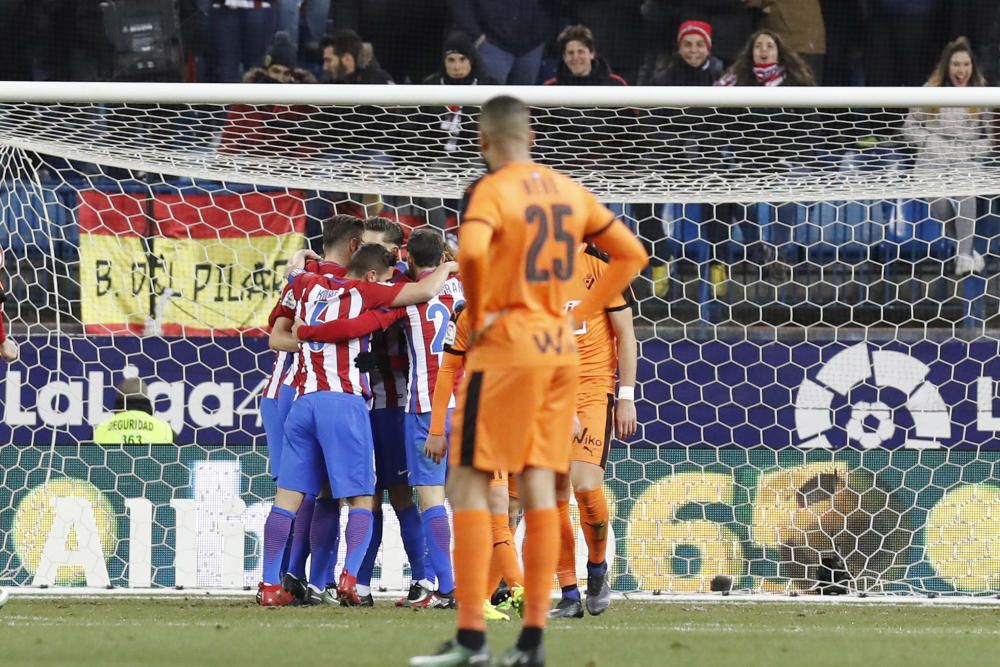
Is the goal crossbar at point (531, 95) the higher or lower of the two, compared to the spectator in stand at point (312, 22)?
lower

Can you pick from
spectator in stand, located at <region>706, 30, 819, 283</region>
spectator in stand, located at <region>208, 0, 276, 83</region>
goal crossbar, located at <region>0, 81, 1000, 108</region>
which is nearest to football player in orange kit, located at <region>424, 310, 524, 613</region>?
goal crossbar, located at <region>0, 81, 1000, 108</region>

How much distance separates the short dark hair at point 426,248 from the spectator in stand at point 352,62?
371 centimetres

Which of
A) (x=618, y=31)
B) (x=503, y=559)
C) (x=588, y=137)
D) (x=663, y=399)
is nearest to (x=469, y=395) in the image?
(x=503, y=559)

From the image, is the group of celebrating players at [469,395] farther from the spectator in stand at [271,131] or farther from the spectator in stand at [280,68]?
the spectator in stand at [280,68]

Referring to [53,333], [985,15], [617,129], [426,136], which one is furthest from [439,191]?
[985,15]

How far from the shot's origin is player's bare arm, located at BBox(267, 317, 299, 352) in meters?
7.24

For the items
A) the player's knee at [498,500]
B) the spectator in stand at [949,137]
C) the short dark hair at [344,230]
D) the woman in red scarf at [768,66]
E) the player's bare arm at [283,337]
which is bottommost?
the player's knee at [498,500]

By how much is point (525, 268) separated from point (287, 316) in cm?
327

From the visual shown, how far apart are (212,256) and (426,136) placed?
1.81m

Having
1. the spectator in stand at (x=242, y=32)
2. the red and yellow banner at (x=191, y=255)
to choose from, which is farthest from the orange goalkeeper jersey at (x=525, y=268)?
the spectator in stand at (x=242, y=32)

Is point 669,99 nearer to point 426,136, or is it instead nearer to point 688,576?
point 426,136

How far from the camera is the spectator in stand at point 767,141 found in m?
8.48

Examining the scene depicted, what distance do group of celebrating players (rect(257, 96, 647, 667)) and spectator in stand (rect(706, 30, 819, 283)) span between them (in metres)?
2.21

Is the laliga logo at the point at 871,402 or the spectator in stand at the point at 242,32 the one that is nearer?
the laliga logo at the point at 871,402
